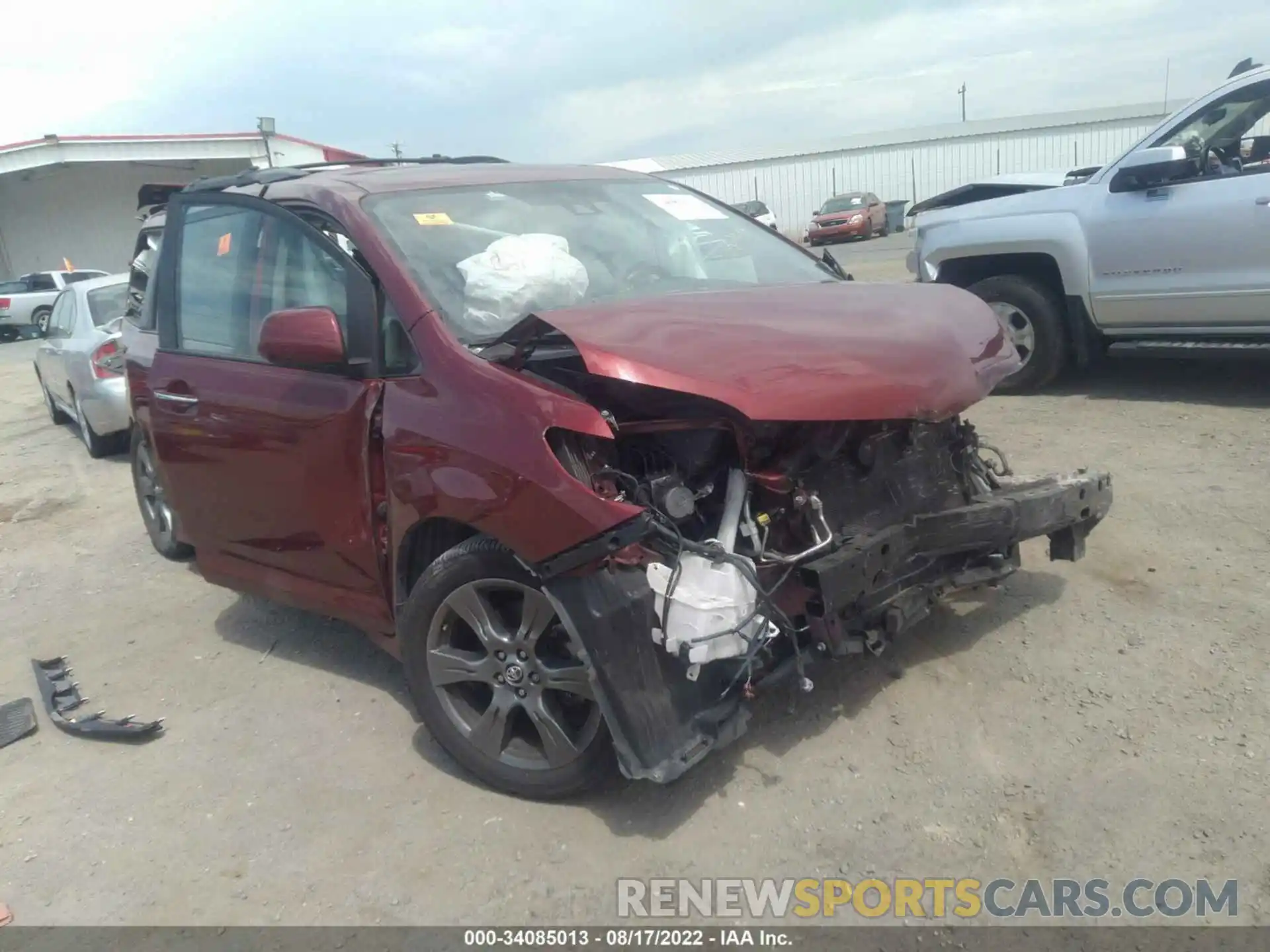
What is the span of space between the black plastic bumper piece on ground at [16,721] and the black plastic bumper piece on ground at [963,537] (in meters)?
3.17

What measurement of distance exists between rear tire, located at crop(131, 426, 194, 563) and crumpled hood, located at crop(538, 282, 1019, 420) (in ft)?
11.4

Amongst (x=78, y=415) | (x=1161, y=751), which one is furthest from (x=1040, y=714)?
(x=78, y=415)

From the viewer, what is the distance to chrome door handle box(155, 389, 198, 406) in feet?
13.2

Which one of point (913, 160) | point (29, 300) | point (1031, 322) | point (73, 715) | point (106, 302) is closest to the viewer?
point (73, 715)

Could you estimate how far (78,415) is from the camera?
8.94 m

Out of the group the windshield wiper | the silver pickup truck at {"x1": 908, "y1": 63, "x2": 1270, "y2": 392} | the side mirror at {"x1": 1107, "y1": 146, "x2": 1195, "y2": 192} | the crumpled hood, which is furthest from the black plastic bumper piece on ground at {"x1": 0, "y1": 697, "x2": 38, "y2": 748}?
the side mirror at {"x1": 1107, "y1": 146, "x2": 1195, "y2": 192}

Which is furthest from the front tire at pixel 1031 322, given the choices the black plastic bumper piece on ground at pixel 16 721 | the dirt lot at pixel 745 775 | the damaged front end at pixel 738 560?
the black plastic bumper piece on ground at pixel 16 721

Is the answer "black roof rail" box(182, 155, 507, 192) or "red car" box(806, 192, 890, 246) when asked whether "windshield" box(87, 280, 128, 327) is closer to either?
"black roof rail" box(182, 155, 507, 192)

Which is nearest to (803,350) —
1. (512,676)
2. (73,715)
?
(512,676)

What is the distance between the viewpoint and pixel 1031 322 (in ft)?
23.0

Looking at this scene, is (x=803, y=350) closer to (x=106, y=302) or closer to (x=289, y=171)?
(x=289, y=171)

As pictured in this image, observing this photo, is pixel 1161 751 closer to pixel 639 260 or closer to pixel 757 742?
pixel 757 742

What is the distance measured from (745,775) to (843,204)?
3206cm

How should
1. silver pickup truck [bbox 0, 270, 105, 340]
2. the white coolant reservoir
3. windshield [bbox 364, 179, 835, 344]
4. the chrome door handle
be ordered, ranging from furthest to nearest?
silver pickup truck [bbox 0, 270, 105, 340] < the chrome door handle < windshield [bbox 364, 179, 835, 344] < the white coolant reservoir
